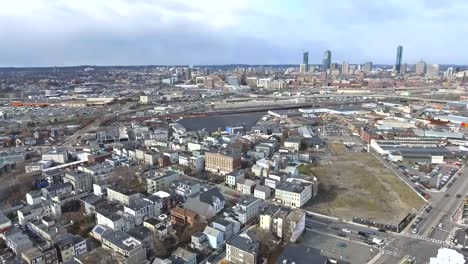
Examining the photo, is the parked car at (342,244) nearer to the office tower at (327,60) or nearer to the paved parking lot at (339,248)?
the paved parking lot at (339,248)

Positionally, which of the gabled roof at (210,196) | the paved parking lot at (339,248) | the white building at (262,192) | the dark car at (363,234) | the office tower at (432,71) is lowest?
the paved parking lot at (339,248)

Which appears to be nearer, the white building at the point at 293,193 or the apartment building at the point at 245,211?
the apartment building at the point at 245,211

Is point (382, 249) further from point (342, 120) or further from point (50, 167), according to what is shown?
point (342, 120)

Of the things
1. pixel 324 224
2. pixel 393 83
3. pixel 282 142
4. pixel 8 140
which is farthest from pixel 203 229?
pixel 393 83

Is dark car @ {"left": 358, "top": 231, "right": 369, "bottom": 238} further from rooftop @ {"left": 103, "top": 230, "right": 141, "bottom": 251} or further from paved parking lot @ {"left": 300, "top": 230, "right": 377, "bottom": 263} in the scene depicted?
rooftop @ {"left": 103, "top": 230, "right": 141, "bottom": 251}

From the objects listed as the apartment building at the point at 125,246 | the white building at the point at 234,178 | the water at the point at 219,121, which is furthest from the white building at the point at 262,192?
the water at the point at 219,121

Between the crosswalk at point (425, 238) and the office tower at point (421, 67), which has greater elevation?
the office tower at point (421, 67)
